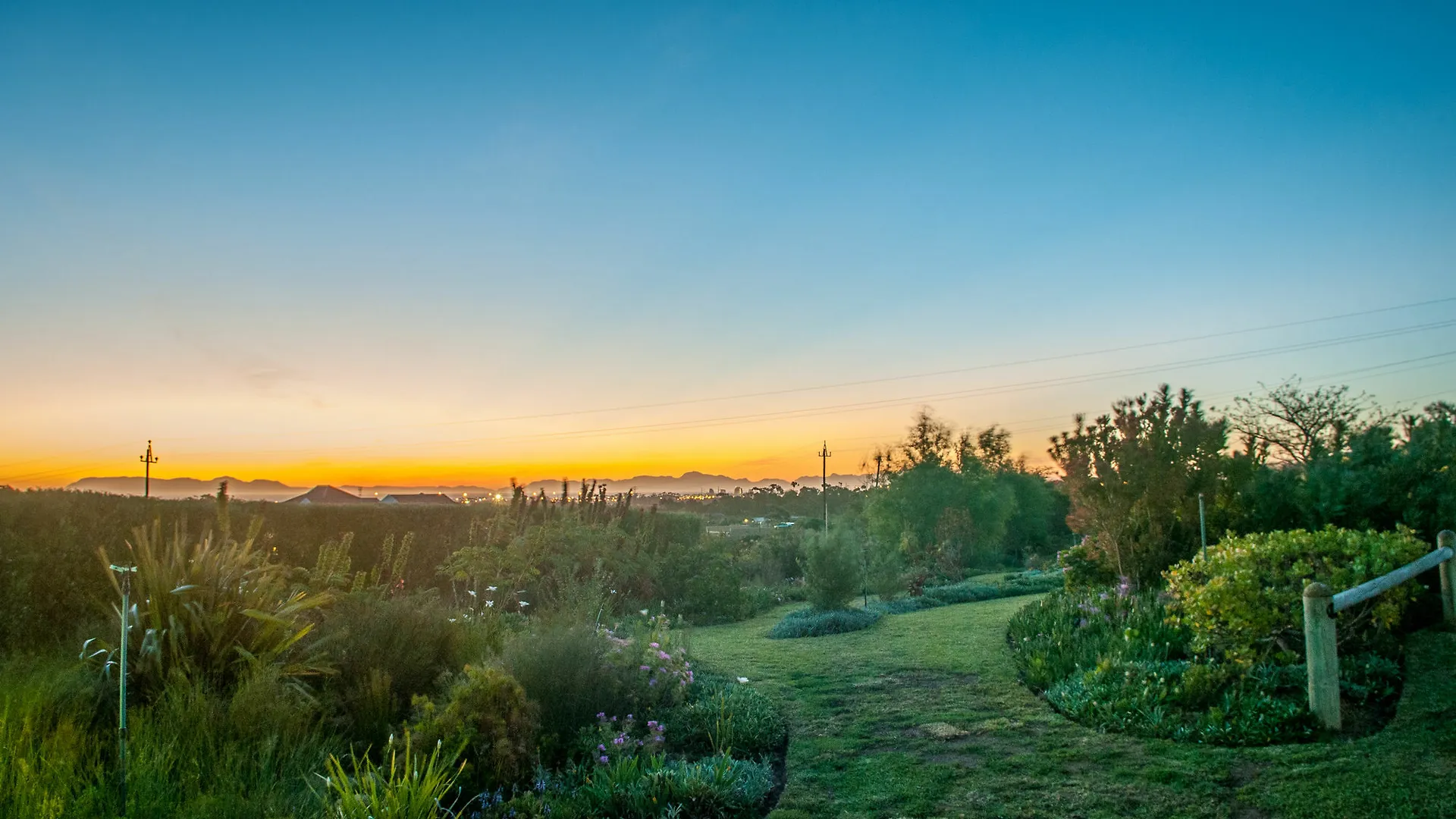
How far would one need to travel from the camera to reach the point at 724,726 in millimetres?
5793

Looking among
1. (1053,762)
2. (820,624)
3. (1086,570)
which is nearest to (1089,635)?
(1053,762)

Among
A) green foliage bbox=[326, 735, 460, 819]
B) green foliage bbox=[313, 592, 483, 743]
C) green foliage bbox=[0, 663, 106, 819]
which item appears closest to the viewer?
green foliage bbox=[326, 735, 460, 819]

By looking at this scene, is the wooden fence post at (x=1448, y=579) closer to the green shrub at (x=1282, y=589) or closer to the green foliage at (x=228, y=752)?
the green shrub at (x=1282, y=589)

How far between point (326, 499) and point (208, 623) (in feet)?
27.8

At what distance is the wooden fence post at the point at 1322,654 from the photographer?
18.5ft

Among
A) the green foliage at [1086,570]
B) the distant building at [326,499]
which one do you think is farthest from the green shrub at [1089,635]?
the distant building at [326,499]

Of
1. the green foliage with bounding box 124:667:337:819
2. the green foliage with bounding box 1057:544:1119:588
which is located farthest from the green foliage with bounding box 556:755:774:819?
the green foliage with bounding box 1057:544:1119:588

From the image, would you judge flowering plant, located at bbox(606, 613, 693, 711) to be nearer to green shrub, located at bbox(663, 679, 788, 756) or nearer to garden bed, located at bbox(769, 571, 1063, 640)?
green shrub, located at bbox(663, 679, 788, 756)

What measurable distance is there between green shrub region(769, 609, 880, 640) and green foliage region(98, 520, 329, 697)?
7.79 m

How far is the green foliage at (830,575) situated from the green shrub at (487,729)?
9.50 m

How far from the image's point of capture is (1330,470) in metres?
10.5

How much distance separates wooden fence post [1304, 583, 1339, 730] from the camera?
18.5 ft

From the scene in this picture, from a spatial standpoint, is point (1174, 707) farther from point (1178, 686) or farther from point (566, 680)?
point (566, 680)

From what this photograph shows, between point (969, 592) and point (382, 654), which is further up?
point (382, 654)
